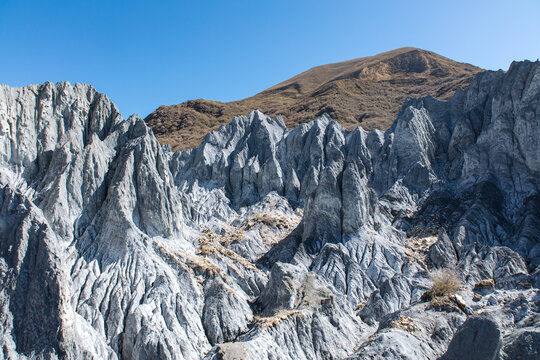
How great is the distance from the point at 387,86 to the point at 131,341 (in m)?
124

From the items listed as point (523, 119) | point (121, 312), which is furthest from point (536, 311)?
point (523, 119)

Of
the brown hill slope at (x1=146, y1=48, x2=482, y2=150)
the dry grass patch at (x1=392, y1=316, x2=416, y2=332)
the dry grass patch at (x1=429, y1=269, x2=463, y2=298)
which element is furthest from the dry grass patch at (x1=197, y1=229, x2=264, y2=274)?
the brown hill slope at (x1=146, y1=48, x2=482, y2=150)

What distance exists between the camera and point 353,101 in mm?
124875

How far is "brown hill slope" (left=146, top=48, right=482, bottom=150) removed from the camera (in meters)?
113

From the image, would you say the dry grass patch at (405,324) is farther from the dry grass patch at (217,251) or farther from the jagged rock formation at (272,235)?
the dry grass patch at (217,251)

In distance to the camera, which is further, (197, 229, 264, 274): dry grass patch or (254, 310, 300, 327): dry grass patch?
(197, 229, 264, 274): dry grass patch

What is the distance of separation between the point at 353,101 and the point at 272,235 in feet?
261

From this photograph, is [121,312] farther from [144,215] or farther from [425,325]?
[425,325]

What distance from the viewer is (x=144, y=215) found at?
41.7 meters

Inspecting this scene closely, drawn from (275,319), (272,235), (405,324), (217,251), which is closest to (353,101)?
(272,235)

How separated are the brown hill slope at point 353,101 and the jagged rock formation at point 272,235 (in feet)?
102

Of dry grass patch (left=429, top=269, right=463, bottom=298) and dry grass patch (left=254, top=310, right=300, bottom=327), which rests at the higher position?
dry grass patch (left=254, top=310, right=300, bottom=327)

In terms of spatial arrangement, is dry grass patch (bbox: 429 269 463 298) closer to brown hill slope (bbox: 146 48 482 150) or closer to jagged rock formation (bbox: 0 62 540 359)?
jagged rock formation (bbox: 0 62 540 359)

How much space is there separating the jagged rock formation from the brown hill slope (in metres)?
31.1
